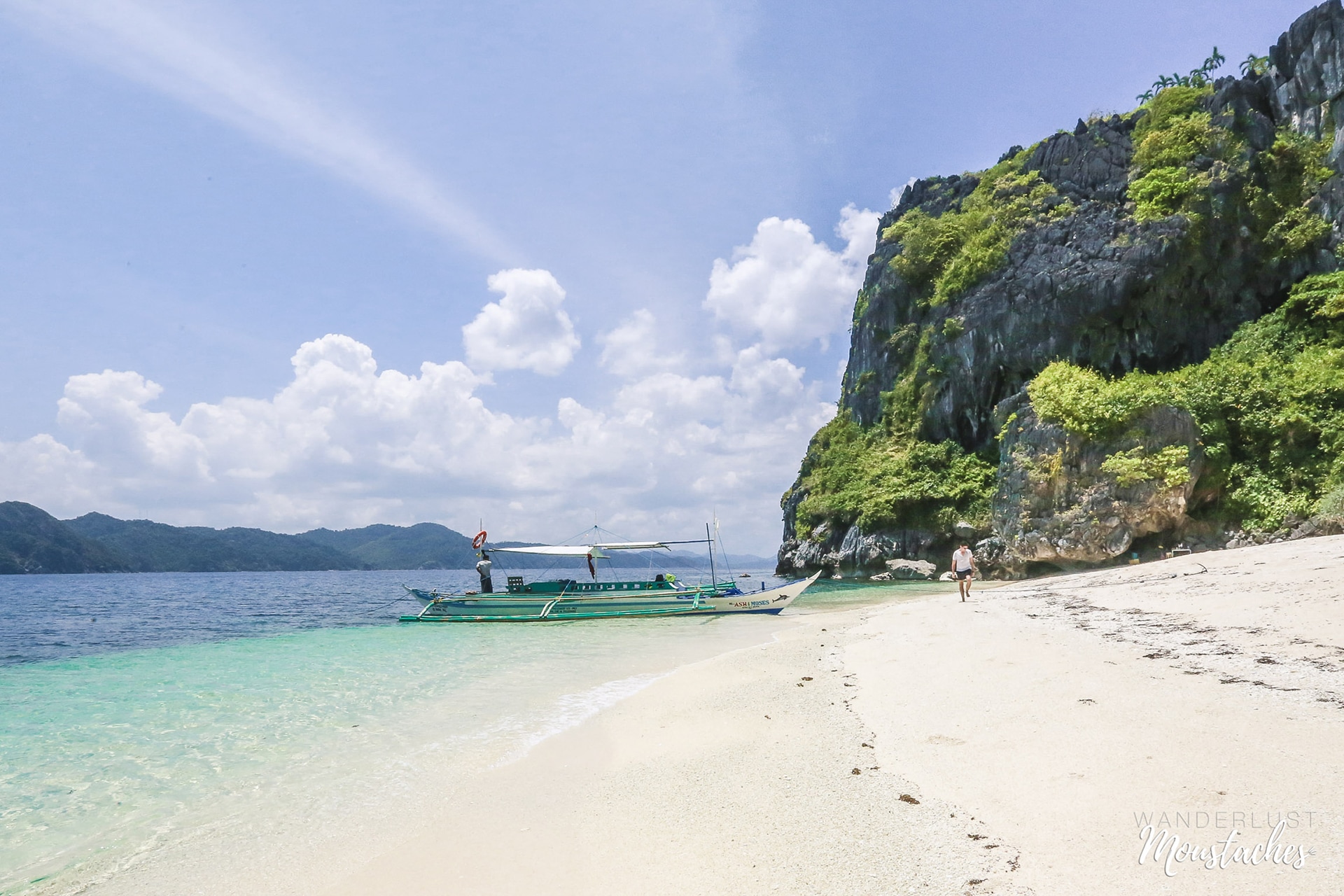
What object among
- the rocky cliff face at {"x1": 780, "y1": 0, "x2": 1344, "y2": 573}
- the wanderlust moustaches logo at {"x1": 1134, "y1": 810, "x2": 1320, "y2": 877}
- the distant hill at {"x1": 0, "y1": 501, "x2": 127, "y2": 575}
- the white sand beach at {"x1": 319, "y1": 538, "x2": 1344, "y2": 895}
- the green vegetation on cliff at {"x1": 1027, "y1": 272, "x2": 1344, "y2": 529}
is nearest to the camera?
the wanderlust moustaches logo at {"x1": 1134, "y1": 810, "x2": 1320, "y2": 877}

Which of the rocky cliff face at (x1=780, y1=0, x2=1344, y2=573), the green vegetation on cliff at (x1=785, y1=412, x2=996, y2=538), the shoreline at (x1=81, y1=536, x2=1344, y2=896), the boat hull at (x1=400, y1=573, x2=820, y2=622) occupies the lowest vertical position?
the boat hull at (x1=400, y1=573, x2=820, y2=622)

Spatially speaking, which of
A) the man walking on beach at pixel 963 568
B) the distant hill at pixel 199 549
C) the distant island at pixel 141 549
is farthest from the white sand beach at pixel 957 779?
the distant hill at pixel 199 549

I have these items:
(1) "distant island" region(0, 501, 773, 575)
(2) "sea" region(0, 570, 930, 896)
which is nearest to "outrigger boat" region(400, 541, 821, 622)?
(2) "sea" region(0, 570, 930, 896)

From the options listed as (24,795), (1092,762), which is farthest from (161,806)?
(1092,762)

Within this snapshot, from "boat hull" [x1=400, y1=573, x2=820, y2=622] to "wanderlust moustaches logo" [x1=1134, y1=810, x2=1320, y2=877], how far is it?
20995 millimetres

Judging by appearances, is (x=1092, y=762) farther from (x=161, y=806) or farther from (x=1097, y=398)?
(x=1097, y=398)

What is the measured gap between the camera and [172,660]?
1916 centimetres

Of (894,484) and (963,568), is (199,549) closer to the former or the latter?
(894,484)

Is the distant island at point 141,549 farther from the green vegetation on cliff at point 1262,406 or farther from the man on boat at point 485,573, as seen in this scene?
the green vegetation on cliff at point 1262,406

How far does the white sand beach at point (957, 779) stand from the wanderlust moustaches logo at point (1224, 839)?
24 millimetres

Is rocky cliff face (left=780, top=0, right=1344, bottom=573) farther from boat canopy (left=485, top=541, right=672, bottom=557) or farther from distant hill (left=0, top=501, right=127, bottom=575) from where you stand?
distant hill (left=0, top=501, right=127, bottom=575)

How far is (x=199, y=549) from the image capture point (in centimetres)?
15700

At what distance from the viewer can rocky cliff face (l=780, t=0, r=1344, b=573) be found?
29.3 meters

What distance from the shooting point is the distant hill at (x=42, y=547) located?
4678 inches
